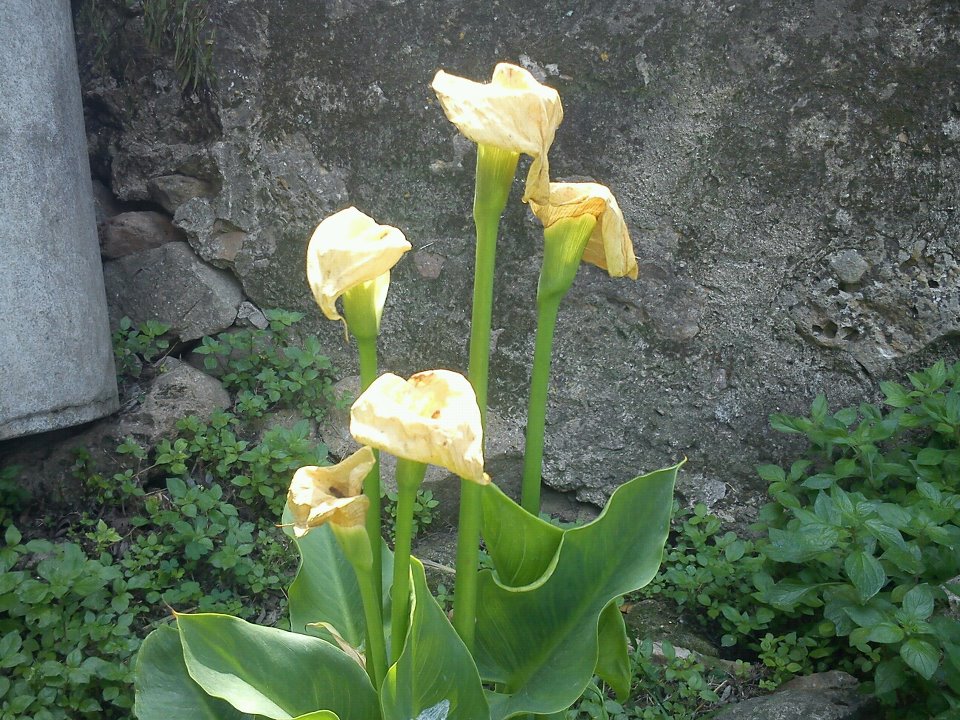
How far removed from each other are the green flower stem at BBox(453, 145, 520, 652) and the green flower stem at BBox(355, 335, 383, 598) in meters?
0.11

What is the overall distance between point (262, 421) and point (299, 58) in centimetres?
101

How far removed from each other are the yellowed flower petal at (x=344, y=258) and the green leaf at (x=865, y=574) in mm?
1123

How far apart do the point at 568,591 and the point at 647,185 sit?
4.44 feet

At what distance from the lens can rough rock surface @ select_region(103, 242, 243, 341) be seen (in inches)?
96.1

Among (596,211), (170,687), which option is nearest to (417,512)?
(170,687)

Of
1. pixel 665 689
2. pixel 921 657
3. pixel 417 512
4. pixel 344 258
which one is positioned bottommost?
pixel 665 689

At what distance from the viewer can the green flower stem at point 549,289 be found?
1.13m

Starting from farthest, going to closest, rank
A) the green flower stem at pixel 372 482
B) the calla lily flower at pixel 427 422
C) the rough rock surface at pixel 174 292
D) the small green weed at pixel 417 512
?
1. the rough rock surface at pixel 174 292
2. the small green weed at pixel 417 512
3. the green flower stem at pixel 372 482
4. the calla lily flower at pixel 427 422

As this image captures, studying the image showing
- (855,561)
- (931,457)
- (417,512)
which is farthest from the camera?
(417,512)

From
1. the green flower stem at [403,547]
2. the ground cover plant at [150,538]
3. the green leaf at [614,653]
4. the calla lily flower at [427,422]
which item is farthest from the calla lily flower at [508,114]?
the ground cover plant at [150,538]

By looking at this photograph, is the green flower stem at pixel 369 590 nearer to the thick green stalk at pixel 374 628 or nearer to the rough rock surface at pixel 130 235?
the thick green stalk at pixel 374 628

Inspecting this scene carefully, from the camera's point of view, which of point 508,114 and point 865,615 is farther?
point 865,615

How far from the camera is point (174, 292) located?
245 cm

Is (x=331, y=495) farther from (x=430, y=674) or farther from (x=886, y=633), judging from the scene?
(x=886, y=633)
